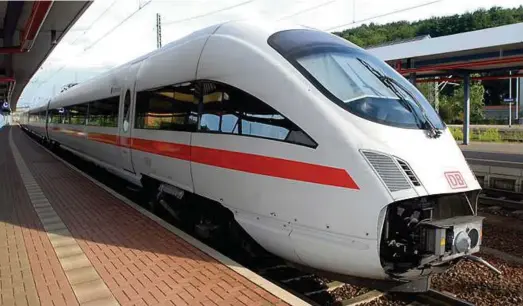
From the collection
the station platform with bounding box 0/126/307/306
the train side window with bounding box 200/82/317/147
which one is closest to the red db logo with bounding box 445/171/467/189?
the train side window with bounding box 200/82/317/147

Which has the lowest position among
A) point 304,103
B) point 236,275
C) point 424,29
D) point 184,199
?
point 236,275

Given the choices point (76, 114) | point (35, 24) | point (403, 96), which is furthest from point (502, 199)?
point (76, 114)

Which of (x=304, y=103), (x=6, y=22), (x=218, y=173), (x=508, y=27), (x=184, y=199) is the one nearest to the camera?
(x=304, y=103)

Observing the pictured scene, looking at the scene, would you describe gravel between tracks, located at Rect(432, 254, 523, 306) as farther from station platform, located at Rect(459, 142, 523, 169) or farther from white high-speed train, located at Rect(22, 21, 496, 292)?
station platform, located at Rect(459, 142, 523, 169)

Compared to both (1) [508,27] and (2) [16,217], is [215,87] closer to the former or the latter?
(2) [16,217]

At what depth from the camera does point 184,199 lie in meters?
6.41

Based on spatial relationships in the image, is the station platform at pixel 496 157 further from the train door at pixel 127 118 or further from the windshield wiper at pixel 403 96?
the train door at pixel 127 118

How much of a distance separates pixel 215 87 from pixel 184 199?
69.7 inches

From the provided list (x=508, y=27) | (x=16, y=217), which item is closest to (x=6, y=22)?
(x=16, y=217)

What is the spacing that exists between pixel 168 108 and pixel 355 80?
3054 mm

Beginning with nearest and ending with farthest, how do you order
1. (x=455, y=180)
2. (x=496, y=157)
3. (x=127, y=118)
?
(x=455, y=180), (x=127, y=118), (x=496, y=157)

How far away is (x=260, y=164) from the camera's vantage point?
466 centimetres

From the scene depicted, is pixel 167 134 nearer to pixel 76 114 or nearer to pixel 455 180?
pixel 455 180

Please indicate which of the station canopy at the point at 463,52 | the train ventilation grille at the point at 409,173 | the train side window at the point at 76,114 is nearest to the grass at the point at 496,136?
the station canopy at the point at 463,52
